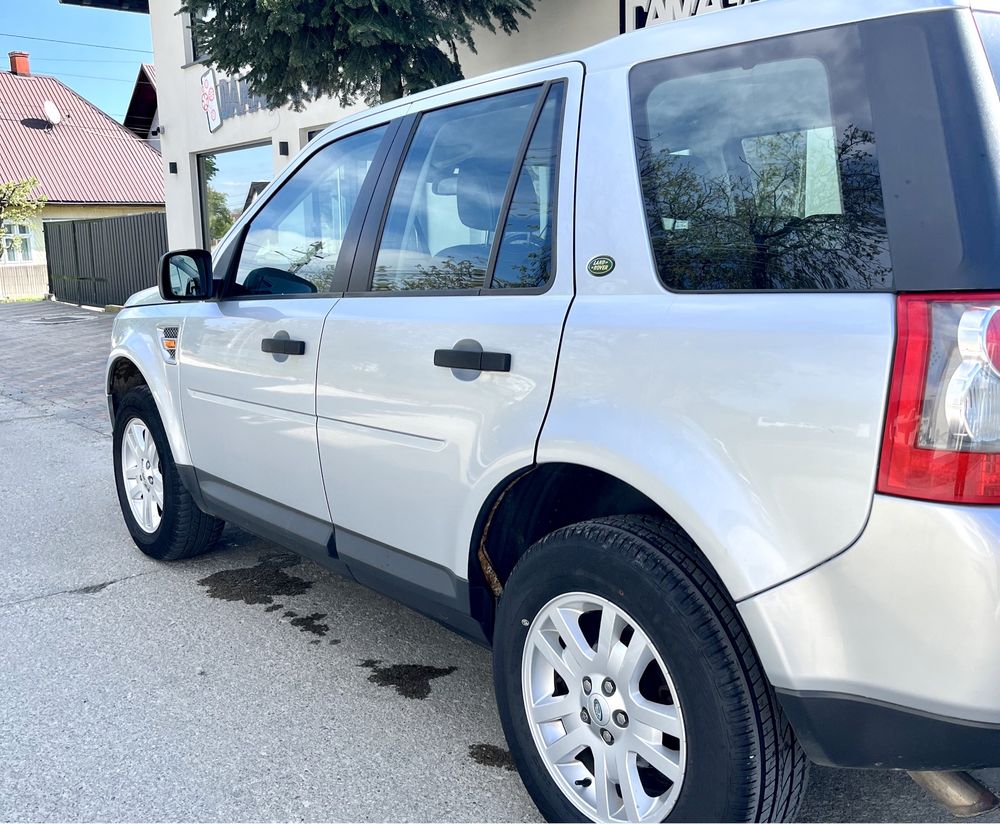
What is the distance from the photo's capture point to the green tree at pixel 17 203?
28.5 meters

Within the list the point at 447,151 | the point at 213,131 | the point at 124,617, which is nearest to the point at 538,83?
the point at 447,151

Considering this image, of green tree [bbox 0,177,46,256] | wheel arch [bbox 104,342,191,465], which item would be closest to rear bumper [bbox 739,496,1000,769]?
wheel arch [bbox 104,342,191,465]

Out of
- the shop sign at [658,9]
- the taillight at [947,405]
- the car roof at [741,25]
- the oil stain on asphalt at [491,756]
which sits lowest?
the oil stain on asphalt at [491,756]

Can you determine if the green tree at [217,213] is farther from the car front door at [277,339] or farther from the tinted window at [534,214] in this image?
the tinted window at [534,214]

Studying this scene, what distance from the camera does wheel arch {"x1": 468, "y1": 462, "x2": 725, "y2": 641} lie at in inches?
92.8

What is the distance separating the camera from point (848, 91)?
6.06 feet

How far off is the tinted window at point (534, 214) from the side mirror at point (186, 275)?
1587mm

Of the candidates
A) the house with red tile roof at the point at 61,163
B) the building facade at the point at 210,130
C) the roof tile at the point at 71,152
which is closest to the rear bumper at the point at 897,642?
the building facade at the point at 210,130

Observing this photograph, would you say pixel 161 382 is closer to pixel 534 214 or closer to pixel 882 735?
pixel 534 214

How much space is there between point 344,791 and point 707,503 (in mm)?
1391

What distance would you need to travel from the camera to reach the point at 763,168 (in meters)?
1.99

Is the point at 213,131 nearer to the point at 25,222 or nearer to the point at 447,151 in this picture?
the point at 447,151

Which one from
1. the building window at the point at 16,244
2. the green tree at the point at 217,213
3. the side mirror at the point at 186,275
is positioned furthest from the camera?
the building window at the point at 16,244

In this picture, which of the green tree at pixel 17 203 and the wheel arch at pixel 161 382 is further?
the green tree at pixel 17 203
